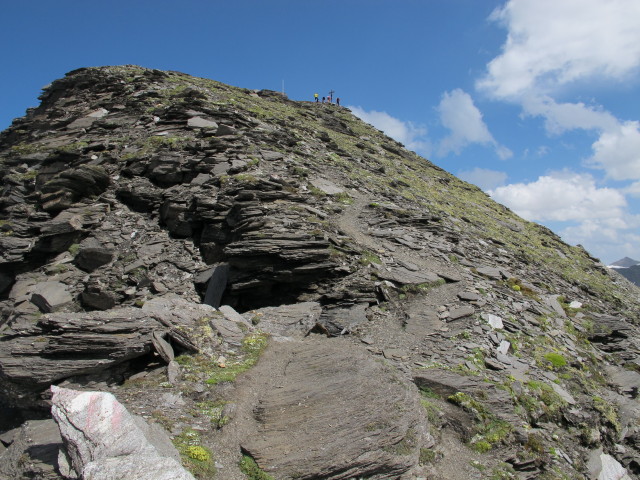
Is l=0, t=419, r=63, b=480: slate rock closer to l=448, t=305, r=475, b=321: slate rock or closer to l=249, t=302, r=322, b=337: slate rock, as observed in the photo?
l=249, t=302, r=322, b=337: slate rock

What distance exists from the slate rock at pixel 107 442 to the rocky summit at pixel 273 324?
42mm

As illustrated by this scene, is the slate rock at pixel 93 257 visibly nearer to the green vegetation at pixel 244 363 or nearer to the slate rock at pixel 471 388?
the green vegetation at pixel 244 363

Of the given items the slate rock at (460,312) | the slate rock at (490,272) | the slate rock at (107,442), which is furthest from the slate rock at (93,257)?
the slate rock at (490,272)

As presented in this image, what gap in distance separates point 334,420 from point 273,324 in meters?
7.46

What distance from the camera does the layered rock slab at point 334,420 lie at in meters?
9.15

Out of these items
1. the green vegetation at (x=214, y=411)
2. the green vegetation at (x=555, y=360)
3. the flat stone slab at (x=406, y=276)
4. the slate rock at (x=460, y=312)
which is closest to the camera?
the green vegetation at (x=214, y=411)

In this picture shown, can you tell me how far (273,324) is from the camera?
17438 mm

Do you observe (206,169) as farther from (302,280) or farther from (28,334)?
(28,334)

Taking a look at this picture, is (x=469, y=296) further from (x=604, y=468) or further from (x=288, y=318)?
(x=288, y=318)

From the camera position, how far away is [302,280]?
67.5 ft

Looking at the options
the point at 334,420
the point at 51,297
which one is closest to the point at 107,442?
the point at 334,420

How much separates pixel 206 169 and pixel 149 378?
766 inches

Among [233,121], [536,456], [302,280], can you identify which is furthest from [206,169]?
[536,456]

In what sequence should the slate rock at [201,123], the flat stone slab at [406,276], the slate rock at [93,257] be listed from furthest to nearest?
the slate rock at [201,123], the slate rock at [93,257], the flat stone slab at [406,276]
